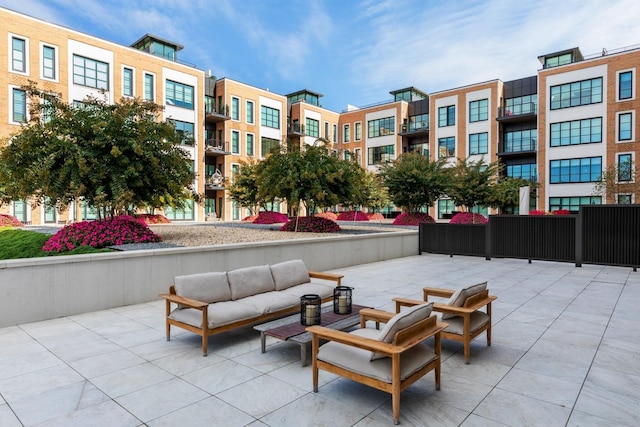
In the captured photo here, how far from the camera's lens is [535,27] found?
34.8 ft

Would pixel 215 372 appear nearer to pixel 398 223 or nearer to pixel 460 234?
pixel 460 234

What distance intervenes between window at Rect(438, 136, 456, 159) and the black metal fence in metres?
26.6

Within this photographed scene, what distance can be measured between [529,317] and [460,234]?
28.8ft

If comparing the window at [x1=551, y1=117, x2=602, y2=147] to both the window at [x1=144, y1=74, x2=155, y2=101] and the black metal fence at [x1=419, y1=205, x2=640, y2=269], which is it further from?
the window at [x1=144, y1=74, x2=155, y2=101]

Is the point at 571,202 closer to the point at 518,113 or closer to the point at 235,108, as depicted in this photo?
the point at 518,113

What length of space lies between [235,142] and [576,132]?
3039 cm

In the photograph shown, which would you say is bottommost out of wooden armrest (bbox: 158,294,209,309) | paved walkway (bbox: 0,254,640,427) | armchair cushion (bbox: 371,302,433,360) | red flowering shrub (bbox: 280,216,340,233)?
paved walkway (bbox: 0,254,640,427)

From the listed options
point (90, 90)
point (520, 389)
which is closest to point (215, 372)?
point (520, 389)

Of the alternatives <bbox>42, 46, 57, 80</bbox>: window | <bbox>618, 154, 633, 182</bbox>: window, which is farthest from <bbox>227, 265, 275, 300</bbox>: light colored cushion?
<bbox>618, 154, 633, 182</bbox>: window

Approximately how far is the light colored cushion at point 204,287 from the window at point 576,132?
3517cm

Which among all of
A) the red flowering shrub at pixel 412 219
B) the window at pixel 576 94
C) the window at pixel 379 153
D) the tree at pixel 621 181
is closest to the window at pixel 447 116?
the window at pixel 379 153

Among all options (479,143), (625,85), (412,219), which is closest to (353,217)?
(412,219)

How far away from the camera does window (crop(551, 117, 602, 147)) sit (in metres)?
30.8

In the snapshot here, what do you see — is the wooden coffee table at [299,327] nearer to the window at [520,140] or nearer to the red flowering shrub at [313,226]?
the red flowering shrub at [313,226]
